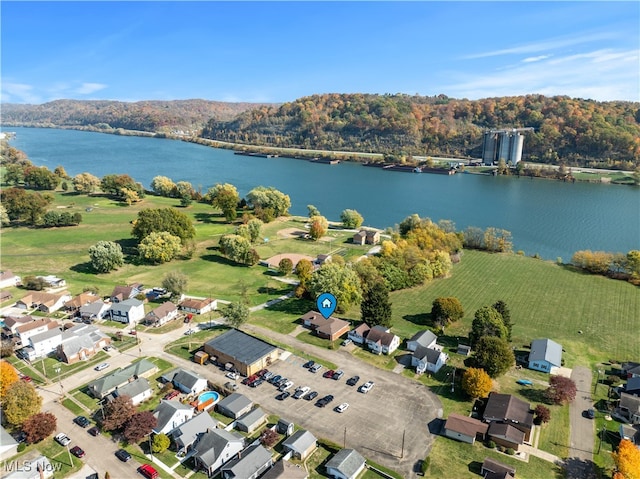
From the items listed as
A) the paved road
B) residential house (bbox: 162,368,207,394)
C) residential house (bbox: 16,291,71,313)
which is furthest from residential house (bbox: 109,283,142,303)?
the paved road

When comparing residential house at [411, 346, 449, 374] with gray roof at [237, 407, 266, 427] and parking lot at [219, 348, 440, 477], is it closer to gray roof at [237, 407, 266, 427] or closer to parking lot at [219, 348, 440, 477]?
parking lot at [219, 348, 440, 477]

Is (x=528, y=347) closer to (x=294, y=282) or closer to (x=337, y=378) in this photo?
(x=337, y=378)

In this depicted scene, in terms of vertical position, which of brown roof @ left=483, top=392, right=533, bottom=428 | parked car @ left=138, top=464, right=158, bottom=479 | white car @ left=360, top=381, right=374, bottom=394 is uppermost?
brown roof @ left=483, top=392, right=533, bottom=428

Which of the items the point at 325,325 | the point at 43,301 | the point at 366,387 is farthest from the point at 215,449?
Result: the point at 43,301

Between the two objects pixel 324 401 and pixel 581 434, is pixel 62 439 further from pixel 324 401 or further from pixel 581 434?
pixel 581 434

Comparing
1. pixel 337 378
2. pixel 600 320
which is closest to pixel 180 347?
pixel 337 378

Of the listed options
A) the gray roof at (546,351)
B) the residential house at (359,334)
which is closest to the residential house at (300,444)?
the residential house at (359,334)
